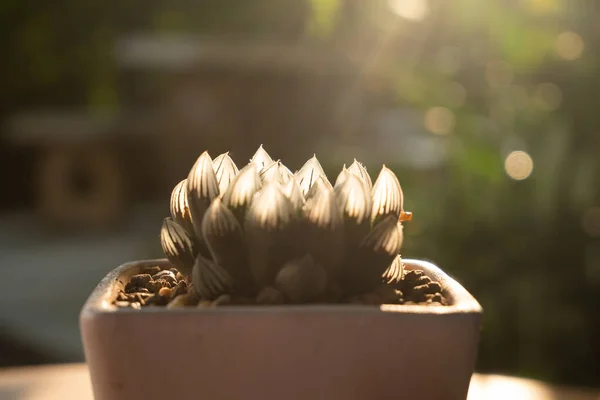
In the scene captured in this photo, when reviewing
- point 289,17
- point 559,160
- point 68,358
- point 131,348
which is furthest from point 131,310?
point 289,17

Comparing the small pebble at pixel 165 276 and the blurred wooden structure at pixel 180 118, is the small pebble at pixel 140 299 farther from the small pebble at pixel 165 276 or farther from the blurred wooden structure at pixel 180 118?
the blurred wooden structure at pixel 180 118

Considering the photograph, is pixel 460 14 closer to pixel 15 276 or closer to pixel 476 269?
pixel 476 269

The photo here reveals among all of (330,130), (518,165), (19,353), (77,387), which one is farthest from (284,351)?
(330,130)

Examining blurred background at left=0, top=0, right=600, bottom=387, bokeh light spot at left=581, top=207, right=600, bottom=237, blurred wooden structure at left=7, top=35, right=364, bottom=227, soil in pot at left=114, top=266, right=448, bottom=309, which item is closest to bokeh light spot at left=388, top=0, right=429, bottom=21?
blurred background at left=0, top=0, right=600, bottom=387

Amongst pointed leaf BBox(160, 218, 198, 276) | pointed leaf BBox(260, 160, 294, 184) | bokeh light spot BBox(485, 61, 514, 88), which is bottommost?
pointed leaf BBox(160, 218, 198, 276)

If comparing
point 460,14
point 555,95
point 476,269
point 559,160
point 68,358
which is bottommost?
point 68,358

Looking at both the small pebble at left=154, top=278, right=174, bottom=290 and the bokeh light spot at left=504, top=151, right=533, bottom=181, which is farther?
the bokeh light spot at left=504, top=151, right=533, bottom=181

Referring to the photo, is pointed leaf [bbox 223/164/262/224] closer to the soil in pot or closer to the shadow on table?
the soil in pot
